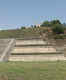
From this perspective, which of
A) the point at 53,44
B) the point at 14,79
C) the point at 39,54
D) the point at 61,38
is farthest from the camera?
the point at 61,38

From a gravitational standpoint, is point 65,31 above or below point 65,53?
above

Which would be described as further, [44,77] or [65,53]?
[65,53]

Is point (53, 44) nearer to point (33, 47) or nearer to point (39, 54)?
point (33, 47)

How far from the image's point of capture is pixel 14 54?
12.0m

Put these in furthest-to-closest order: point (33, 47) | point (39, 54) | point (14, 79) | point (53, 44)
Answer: point (53, 44) < point (33, 47) < point (39, 54) < point (14, 79)

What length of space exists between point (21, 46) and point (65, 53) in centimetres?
381

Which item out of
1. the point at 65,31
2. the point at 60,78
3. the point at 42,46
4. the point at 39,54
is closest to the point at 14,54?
the point at 39,54

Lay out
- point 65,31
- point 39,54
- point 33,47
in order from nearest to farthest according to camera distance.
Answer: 1. point 39,54
2. point 33,47
3. point 65,31

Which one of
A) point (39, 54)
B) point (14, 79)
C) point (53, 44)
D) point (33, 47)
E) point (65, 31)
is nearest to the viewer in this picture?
point (14, 79)

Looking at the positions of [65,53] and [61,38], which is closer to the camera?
[65,53]

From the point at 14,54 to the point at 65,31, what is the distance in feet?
34.3

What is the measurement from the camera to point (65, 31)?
21.0 meters

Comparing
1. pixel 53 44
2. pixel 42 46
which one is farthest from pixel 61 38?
pixel 42 46

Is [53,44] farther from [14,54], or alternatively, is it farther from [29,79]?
[29,79]
